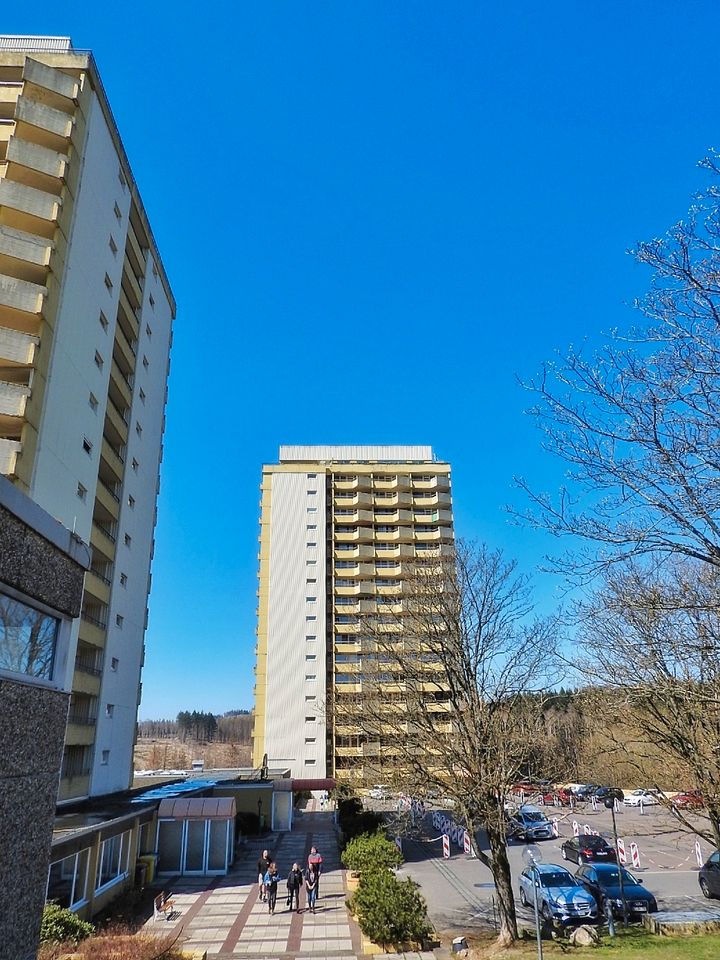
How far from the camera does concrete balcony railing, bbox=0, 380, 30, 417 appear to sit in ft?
66.2

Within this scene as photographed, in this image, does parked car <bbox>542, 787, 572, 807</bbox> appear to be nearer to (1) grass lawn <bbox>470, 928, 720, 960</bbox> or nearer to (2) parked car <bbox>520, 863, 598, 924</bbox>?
(2) parked car <bbox>520, 863, 598, 924</bbox>

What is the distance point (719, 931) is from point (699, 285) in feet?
56.0

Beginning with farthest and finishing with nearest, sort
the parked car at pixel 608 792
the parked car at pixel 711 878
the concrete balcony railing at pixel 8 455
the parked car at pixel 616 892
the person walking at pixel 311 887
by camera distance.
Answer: the concrete balcony railing at pixel 8 455 → the parked car at pixel 711 878 → the parked car at pixel 608 792 → the person walking at pixel 311 887 → the parked car at pixel 616 892

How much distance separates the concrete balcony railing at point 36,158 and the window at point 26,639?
24.8 metres

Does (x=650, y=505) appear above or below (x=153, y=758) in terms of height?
above

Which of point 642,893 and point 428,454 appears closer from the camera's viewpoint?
point 642,893

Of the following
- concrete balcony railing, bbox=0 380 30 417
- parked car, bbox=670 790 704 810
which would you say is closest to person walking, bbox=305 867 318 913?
parked car, bbox=670 790 704 810

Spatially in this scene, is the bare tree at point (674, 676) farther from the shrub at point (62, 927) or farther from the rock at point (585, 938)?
the shrub at point (62, 927)

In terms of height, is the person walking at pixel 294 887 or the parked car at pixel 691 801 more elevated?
the parked car at pixel 691 801

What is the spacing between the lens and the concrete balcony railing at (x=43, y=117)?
933 inches

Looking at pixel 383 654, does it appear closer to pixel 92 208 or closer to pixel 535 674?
pixel 535 674

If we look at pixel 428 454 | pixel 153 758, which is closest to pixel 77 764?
pixel 428 454

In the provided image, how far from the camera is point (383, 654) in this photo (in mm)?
19797

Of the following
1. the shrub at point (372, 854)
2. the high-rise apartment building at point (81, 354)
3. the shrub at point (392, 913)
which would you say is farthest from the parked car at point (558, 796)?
the high-rise apartment building at point (81, 354)
